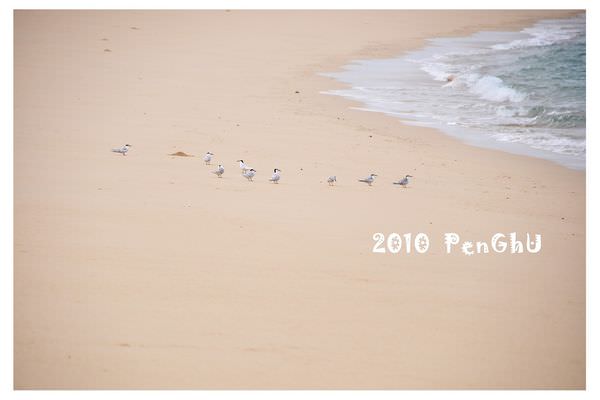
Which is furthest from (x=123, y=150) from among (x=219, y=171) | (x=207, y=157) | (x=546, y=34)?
(x=546, y=34)

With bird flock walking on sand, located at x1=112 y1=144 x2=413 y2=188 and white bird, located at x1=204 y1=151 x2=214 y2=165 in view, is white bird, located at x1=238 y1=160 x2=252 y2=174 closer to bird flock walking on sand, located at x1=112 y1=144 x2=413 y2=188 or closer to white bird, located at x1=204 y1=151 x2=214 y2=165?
bird flock walking on sand, located at x1=112 y1=144 x2=413 y2=188

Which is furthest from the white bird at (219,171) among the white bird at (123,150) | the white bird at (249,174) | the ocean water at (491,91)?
the ocean water at (491,91)

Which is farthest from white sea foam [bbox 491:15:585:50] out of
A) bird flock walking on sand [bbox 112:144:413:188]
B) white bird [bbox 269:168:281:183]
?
white bird [bbox 269:168:281:183]

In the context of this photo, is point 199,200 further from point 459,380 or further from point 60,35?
point 60,35

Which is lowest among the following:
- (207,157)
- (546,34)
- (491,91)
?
(207,157)

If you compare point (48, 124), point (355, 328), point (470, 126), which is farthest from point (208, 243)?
point (470, 126)

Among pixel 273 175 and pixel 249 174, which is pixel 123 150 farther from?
pixel 273 175
